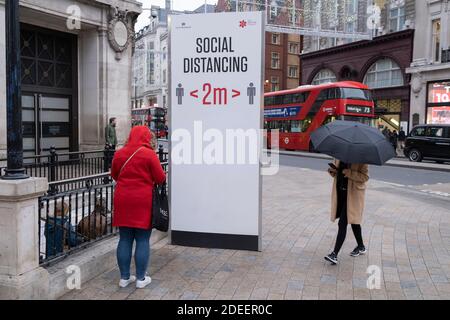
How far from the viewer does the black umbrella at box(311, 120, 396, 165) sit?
5.00 metres

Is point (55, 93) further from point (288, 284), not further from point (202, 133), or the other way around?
point (288, 284)

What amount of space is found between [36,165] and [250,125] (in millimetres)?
4562

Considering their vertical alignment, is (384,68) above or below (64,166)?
above

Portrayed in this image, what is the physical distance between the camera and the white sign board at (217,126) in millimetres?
5758

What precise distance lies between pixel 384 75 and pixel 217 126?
104ft

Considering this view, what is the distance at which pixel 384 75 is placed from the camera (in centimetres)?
3450

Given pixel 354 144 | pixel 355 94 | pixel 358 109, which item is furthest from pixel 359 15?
pixel 354 144

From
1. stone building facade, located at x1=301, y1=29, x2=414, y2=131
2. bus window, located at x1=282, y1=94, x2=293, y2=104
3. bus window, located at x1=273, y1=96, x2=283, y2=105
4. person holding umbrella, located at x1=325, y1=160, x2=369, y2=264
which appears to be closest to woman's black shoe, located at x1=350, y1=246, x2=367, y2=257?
person holding umbrella, located at x1=325, y1=160, x2=369, y2=264

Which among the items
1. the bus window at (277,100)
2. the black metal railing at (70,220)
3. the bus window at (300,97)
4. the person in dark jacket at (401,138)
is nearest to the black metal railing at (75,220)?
the black metal railing at (70,220)

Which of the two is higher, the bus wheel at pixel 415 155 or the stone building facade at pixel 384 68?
the stone building facade at pixel 384 68

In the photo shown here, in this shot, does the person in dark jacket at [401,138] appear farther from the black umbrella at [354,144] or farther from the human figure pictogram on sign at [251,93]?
the human figure pictogram on sign at [251,93]

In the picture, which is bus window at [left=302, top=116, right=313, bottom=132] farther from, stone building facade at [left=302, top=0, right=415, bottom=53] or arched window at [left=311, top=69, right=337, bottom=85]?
arched window at [left=311, top=69, right=337, bottom=85]

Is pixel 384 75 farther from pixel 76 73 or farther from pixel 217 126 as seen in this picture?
pixel 217 126

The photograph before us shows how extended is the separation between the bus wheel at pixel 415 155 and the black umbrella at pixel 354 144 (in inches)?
743
